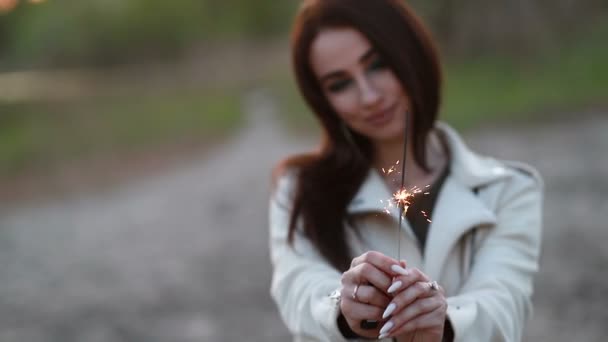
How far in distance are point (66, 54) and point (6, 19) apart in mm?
4447

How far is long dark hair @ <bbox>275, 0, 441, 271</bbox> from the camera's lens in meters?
2.21

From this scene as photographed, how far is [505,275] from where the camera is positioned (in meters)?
1.96

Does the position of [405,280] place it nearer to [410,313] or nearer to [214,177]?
[410,313]

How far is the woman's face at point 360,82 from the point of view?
7.20 feet

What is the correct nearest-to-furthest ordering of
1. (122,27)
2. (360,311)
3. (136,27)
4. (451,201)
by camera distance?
(360,311)
(451,201)
(136,27)
(122,27)

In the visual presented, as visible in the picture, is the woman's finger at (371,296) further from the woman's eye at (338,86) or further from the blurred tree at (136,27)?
the blurred tree at (136,27)

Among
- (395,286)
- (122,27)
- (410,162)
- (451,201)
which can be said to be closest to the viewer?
(395,286)

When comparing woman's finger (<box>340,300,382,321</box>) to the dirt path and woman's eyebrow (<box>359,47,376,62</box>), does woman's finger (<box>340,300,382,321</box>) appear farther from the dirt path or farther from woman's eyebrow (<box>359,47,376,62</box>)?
the dirt path

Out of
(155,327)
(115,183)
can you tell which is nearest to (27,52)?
(115,183)

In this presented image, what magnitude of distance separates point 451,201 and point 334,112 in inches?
23.9

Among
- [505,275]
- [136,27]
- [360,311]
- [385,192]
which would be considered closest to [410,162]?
[385,192]

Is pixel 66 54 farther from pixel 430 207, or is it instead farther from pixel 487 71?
pixel 430 207

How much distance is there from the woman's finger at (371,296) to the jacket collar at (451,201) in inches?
20.1

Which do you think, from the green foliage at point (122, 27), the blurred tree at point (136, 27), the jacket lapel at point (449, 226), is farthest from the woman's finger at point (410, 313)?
the green foliage at point (122, 27)
